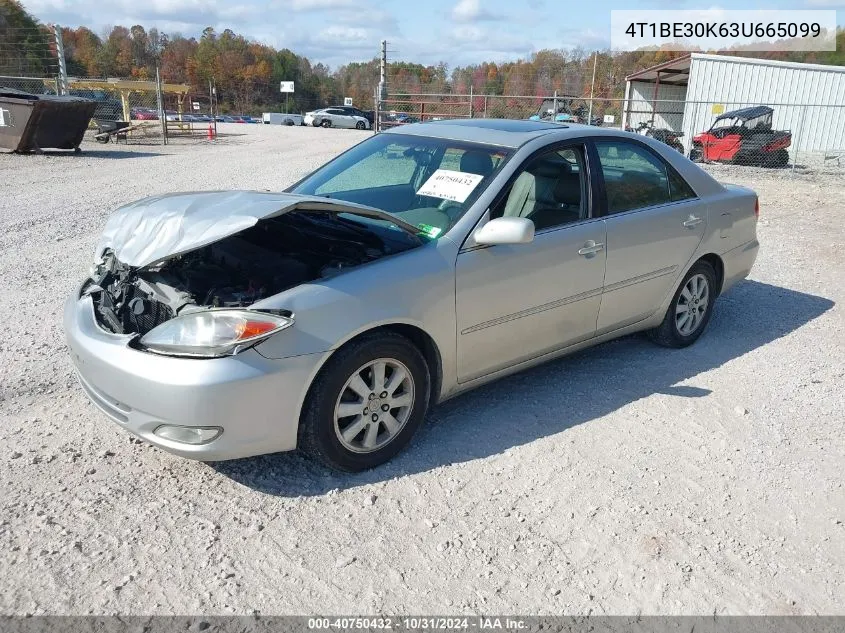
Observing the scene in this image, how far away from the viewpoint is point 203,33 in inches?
3369

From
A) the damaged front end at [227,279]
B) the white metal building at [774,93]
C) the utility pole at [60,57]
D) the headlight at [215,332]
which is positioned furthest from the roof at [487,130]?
the utility pole at [60,57]

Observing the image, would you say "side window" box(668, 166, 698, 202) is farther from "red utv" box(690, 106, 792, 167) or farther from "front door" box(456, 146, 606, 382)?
"red utv" box(690, 106, 792, 167)

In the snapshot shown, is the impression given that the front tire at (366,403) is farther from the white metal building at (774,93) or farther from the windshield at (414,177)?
the white metal building at (774,93)

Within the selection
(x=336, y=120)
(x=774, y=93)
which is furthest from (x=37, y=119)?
(x=336, y=120)

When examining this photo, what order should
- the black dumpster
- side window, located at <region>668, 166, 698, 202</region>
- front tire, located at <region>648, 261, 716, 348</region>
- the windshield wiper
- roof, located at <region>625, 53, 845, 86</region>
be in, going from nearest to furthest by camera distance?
the windshield wiper, side window, located at <region>668, 166, 698, 202</region>, front tire, located at <region>648, 261, 716, 348</region>, the black dumpster, roof, located at <region>625, 53, 845, 86</region>

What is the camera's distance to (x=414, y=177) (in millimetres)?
4328

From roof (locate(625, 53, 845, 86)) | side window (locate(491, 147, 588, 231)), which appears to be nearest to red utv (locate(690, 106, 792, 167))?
roof (locate(625, 53, 845, 86))

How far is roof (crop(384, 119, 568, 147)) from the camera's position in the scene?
13.8 feet

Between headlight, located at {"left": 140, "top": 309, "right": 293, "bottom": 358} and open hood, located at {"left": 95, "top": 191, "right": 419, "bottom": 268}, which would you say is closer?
headlight, located at {"left": 140, "top": 309, "right": 293, "bottom": 358}

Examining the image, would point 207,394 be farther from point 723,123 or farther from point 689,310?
point 723,123

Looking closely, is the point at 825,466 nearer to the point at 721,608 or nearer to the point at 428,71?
the point at 721,608

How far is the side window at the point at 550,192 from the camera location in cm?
395

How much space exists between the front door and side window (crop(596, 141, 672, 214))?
209mm

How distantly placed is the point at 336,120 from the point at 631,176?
133 ft
